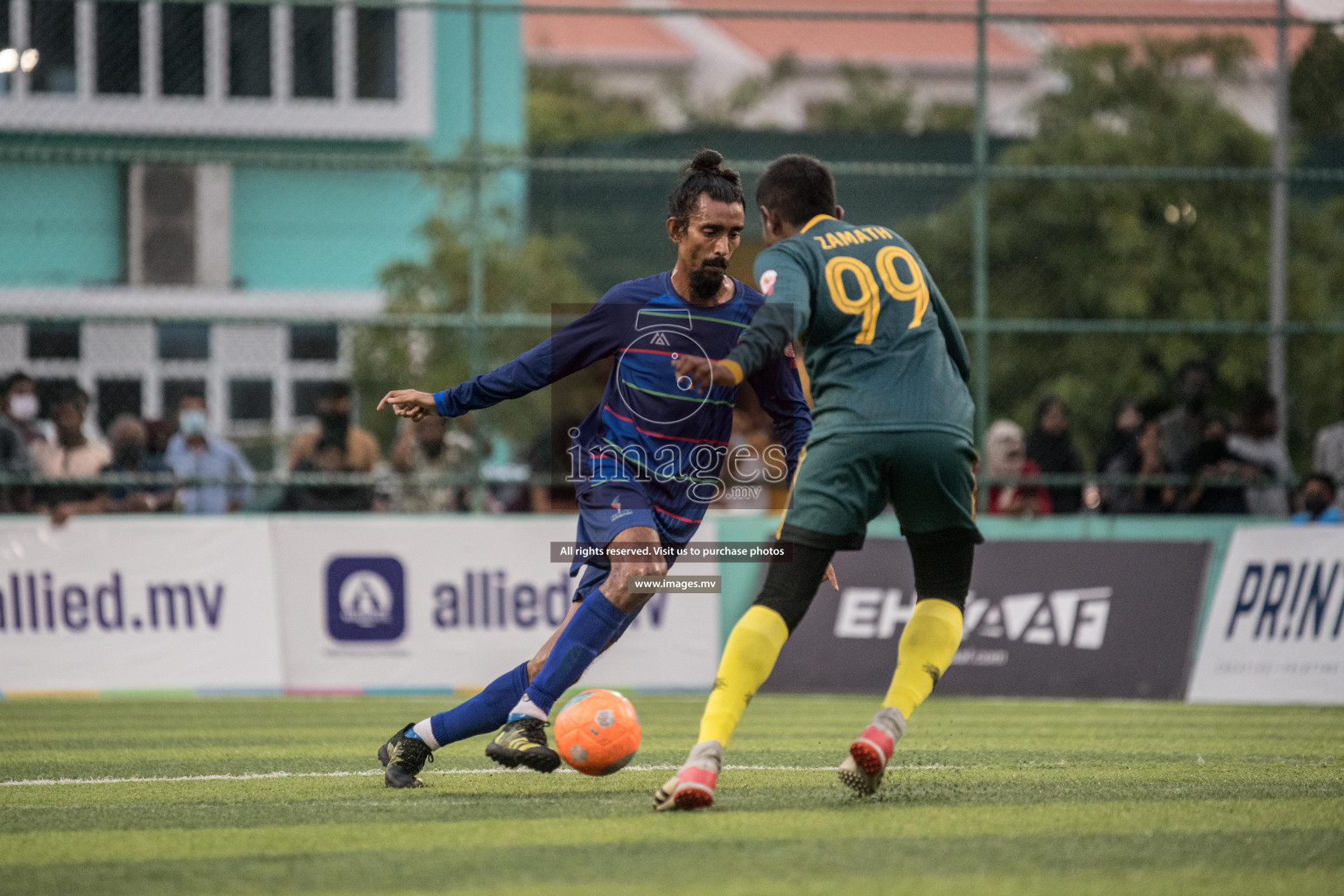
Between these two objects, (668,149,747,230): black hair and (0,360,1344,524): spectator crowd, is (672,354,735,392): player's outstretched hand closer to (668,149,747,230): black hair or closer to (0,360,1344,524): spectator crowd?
(668,149,747,230): black hair

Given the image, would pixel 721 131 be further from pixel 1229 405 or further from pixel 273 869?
pixel 273 869

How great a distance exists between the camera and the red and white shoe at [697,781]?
187 inches

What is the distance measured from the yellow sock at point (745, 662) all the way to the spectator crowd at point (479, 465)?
6.55 metres

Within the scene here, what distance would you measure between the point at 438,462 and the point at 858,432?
7.44m

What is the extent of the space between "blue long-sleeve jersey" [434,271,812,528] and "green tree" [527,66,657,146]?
33877 mm

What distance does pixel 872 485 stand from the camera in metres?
5.08

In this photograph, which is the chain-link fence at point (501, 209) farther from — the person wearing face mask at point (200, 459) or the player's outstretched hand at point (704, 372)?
the player's outstretched hand at point (704, 372)

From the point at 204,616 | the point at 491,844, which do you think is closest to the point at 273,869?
the point at 491,844

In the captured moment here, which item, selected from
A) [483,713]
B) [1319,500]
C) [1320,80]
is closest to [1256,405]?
[1319,500]

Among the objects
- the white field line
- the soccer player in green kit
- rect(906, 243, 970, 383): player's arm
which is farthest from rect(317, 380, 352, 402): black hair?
rect(906, 243, 970, 383): player's arm

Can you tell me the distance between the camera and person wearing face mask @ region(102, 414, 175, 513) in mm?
11680

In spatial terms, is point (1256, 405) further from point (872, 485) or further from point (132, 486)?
point (132, 486)

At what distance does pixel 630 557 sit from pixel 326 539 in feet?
21.6

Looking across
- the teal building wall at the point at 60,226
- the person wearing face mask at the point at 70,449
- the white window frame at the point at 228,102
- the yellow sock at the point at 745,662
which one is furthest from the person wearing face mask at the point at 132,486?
the white window frame at the point at 228,102
